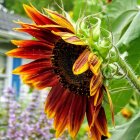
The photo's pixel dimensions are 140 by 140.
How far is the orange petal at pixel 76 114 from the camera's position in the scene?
100 cm

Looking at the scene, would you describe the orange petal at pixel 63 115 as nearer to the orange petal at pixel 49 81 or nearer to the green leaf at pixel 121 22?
Answer: the orange petal at pixel 49 81

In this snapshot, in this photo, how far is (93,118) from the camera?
89 cm

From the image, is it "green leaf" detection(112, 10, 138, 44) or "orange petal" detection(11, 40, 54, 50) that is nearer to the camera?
"orange petal" detection(11, 40, 54, 50)

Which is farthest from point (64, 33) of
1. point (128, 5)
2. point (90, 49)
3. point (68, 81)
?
point (128, 5)

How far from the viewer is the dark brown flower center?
93cm

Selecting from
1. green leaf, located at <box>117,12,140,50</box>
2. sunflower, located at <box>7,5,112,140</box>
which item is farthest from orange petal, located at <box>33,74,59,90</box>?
green leaf, located at <box>117,12,140,50</box>

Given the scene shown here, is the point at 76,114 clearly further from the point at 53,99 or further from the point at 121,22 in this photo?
the point at 121,22

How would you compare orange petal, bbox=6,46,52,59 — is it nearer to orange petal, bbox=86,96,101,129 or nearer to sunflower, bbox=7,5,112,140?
sunflower, bbox=7,5,112,140

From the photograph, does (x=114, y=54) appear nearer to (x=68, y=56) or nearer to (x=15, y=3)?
(x=68, y=56)

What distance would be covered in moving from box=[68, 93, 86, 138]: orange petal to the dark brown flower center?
19mm

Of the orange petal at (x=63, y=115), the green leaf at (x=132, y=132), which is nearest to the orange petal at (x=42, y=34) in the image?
the orange petal at (x=63, y=115)

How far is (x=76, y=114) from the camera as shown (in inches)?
39.8

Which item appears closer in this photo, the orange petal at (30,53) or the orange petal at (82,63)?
the orange petal at (82,63)

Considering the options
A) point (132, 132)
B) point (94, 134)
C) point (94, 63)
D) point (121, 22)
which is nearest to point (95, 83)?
point (94, 63)
